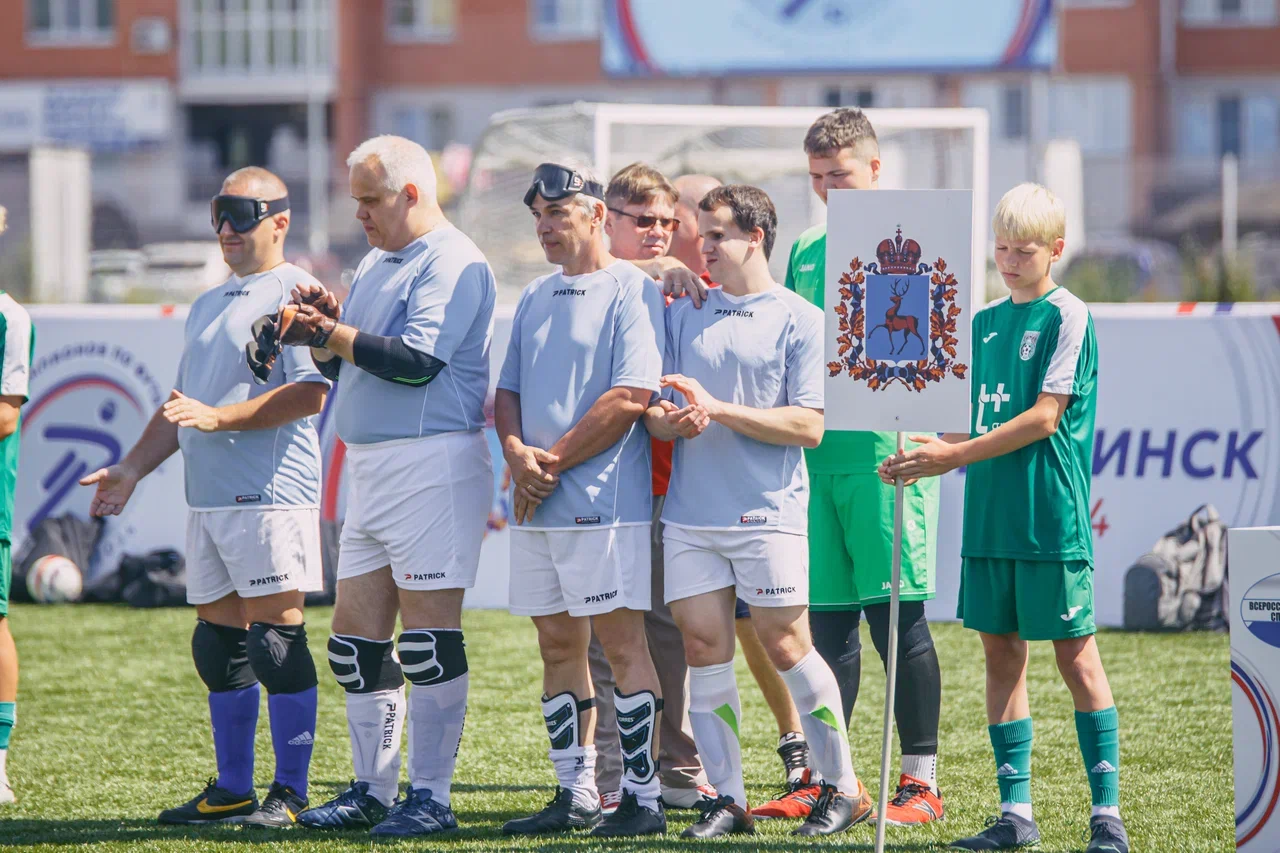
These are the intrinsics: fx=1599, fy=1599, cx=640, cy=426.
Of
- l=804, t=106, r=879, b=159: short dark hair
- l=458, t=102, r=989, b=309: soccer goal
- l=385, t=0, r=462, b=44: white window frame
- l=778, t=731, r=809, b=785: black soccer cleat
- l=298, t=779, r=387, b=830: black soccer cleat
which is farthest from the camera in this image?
l=385, t=0, r=462, b=44: white window frame

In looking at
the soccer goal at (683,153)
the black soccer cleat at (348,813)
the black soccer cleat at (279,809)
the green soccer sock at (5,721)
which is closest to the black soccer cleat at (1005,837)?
the black soccer cleat at (348,813)

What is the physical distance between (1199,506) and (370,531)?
515cm

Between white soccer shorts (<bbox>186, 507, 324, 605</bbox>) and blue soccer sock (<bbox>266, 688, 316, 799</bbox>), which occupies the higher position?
white soccer shorts (<bbox>186, 507, 324, 605</bbox>)

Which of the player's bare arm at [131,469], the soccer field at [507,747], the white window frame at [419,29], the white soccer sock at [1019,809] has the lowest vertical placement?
the soccer field at [507,747]

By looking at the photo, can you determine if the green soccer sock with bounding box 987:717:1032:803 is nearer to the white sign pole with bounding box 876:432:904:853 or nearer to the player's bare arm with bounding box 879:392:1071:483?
the white sign pole with bounding box 876:432:904:853

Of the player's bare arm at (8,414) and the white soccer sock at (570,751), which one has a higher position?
the player's bare arm at (8,414)

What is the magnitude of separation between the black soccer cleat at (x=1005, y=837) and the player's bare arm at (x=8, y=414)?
3.42 meters

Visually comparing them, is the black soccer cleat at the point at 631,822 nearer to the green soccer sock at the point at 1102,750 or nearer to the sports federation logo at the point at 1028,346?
the green soccer sock at the point at 1102,750

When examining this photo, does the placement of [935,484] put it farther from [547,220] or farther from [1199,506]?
[1199,506]

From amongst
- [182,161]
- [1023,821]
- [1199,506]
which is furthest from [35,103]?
[1023,821]

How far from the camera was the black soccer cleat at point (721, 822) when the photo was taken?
4.73 meters

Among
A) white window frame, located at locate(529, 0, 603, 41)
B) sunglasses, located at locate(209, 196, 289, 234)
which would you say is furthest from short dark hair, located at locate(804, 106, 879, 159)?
white window frame, located at locate(529, 0, 603, 41)

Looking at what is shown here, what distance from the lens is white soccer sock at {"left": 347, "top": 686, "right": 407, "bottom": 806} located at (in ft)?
16.2

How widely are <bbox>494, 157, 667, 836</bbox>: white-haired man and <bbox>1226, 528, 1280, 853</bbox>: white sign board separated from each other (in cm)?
163
